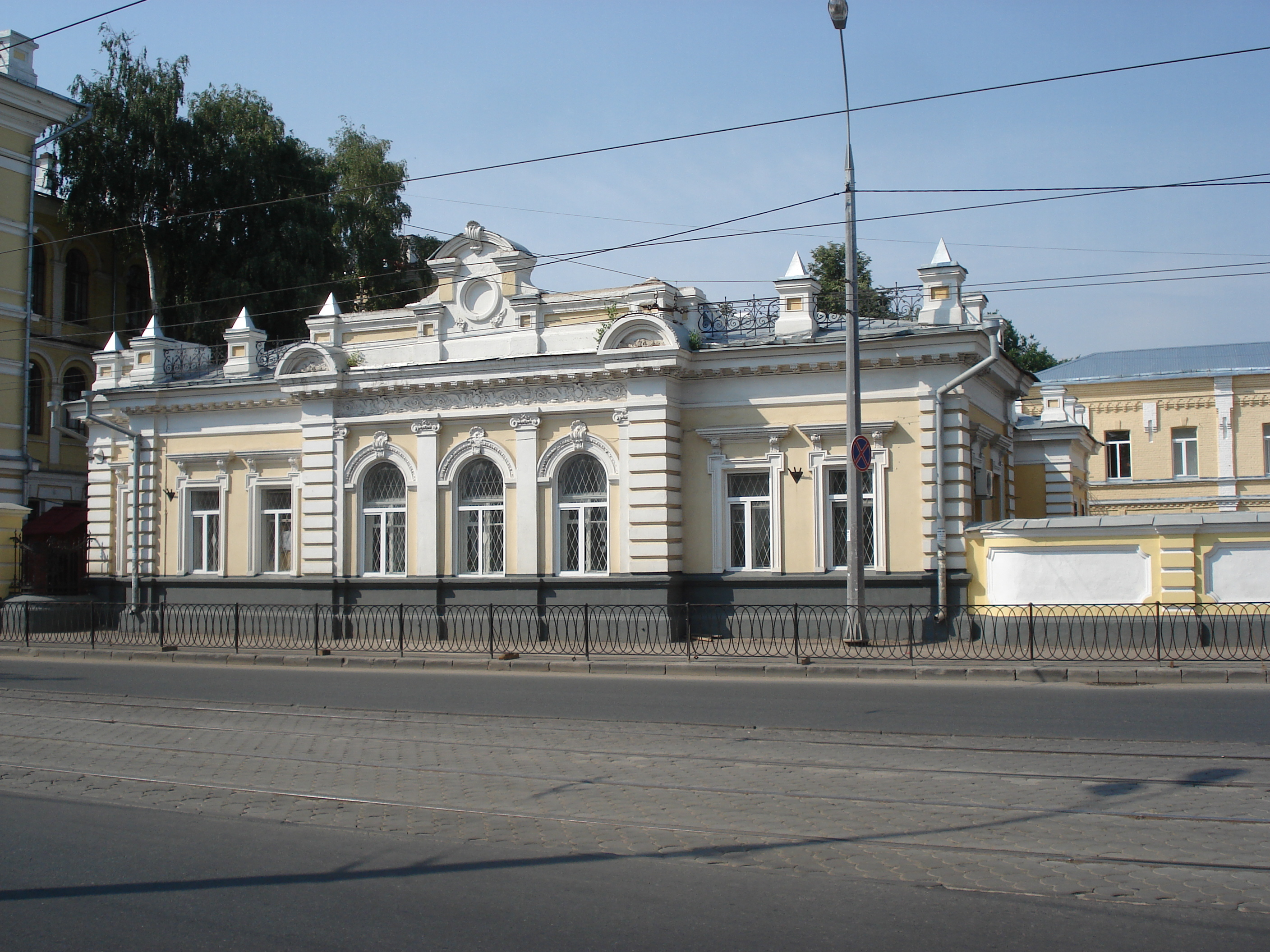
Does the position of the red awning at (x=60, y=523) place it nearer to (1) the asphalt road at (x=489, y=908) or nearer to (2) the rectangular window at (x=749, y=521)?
(2) the rectangular window at (x=749, y=521)

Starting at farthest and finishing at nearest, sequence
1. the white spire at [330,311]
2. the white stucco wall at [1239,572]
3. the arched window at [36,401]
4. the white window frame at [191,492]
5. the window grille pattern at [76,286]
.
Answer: the window grille pattern at [76,286] → the arched window at [36,401] → the white window frame at [191,492] → the white spire at [330,311] → the white stucco wall at [1239,572]

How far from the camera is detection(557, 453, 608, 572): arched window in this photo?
904 inches

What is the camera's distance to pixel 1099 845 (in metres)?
7.12

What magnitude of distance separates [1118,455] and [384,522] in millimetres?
31320

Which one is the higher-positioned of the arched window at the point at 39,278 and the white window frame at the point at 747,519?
the arched window at the point at 39,278

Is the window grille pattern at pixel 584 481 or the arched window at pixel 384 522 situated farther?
the arched window at pixel 384 522

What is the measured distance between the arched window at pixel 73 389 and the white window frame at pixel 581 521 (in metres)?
21.5

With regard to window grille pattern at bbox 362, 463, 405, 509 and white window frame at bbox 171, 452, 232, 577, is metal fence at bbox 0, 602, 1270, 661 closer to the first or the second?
white window frame at bbox 171, 452, 232, 577

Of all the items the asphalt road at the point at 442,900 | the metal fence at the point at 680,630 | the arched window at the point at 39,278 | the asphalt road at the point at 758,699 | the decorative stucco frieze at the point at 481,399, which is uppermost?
the arched window at the point at 39,278

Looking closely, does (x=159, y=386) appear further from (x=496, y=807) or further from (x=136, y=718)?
(x=496, y=807)

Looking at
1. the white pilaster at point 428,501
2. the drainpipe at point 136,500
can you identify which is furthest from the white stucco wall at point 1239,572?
the drainpipe at point 136,500

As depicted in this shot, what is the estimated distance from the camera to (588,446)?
22844 mm

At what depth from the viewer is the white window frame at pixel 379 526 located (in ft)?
80.8

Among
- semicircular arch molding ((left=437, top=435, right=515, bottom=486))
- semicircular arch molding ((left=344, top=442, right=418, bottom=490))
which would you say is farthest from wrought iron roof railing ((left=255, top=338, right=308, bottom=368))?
semicircular arch molding ((left=437, top=435, right=515, bottom=486))
